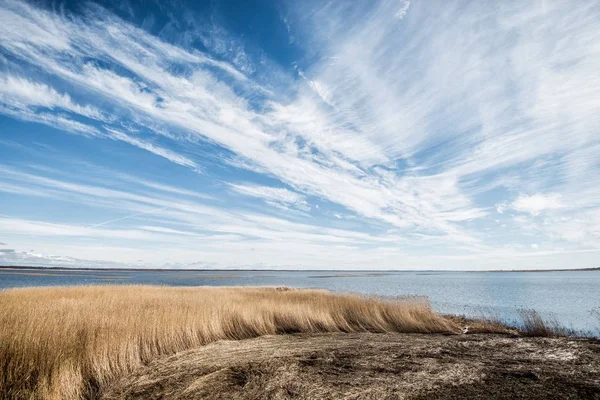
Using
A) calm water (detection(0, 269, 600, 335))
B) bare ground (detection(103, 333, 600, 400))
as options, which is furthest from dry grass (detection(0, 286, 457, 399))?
calm water (detection(0, 269, 600, 335))

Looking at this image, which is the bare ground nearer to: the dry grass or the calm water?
the dry grass

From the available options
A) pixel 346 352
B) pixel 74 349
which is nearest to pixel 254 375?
pixel 346 352

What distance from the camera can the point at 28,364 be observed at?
255 inches

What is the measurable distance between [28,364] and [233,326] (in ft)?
24.4

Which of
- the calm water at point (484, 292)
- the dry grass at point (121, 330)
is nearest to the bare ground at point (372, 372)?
the dry grass at point (121, 330)

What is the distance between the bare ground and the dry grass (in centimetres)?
68

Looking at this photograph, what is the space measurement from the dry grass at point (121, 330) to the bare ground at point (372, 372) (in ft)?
2.23

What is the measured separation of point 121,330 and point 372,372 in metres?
6.55

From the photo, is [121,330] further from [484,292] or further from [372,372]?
[484,292]

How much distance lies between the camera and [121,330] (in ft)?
30.2

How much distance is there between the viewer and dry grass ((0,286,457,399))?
6.41m

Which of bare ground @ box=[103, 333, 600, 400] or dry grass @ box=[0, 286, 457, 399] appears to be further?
bare ground @ box=[103, 333, 600, 400]

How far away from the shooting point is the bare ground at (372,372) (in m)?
6.55

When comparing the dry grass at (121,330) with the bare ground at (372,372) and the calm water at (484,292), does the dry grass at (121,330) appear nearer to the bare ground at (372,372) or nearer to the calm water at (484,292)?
→ the bare ground at (372,372)
